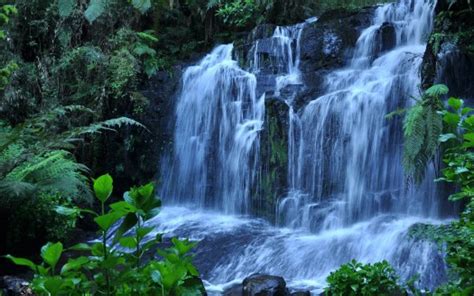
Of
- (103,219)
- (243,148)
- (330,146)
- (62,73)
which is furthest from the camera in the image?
(62,73)

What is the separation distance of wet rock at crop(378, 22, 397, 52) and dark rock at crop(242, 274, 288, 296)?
6175 millimetres

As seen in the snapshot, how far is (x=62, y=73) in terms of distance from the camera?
1169cm

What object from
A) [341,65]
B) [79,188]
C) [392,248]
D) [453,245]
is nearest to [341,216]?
[392,248]

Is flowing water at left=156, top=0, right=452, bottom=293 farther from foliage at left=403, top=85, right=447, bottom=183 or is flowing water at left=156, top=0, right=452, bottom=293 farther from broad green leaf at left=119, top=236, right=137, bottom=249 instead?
broad green leaf at left=119, top=236, right=137, bottom=249

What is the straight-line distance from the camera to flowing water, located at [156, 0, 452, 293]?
267 inches

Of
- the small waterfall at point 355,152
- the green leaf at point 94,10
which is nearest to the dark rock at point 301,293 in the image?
the small waterfall at point 355,152

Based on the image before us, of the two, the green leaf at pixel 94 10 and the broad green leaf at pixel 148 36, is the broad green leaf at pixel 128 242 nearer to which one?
the green leaf at pixel 94 10

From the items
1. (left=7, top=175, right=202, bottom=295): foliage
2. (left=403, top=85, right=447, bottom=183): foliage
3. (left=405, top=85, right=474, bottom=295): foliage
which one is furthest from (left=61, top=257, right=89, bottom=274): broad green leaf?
(left=403, top=85, right=447, bottom=183): foliage

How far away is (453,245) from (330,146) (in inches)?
244

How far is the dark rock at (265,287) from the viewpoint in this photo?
5.22 m

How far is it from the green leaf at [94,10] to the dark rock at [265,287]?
642cm

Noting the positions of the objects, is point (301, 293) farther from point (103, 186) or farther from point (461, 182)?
point (103, 186)

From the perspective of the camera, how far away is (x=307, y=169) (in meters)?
8.89

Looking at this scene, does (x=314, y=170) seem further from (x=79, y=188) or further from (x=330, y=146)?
(x=79, y=188)
